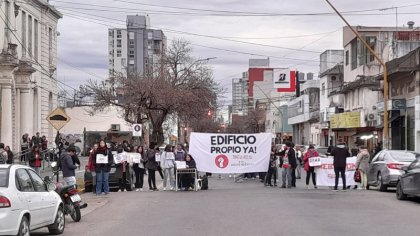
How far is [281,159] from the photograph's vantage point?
24.5 metres

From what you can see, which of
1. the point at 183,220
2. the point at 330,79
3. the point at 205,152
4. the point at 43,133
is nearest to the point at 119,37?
the point at 330,79

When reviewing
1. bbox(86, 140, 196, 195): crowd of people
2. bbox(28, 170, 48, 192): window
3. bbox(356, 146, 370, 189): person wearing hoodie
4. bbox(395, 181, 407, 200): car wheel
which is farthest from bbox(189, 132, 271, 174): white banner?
bbox(28, 170, 48, 192): window

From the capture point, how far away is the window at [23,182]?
11.0m

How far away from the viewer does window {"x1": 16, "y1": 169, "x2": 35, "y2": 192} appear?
36.0 ft

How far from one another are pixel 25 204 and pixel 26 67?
103ft

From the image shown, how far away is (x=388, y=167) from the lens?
2216cm

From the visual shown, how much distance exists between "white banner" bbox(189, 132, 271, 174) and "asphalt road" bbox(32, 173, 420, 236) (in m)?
4.41

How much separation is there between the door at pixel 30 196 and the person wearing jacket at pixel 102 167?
10187 mm

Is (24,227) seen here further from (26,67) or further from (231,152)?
(26,67)

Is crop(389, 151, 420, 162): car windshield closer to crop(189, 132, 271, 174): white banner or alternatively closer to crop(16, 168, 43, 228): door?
crop(189, 132, 271, 174): white banner

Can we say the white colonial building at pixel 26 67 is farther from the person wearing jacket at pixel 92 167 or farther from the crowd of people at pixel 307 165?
the crowd of people at pixel 307 165

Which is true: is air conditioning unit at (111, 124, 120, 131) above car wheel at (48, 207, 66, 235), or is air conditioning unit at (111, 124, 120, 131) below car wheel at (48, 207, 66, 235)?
above

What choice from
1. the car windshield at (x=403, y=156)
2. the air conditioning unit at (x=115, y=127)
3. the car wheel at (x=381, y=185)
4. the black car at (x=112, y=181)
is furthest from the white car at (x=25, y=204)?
the air conditioning unit at (x=115, y=127)

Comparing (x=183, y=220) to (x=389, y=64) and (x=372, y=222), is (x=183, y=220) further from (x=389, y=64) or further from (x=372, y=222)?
(x=389, y=64)
